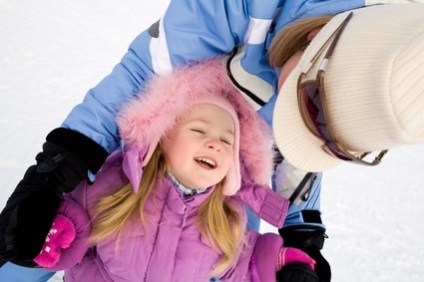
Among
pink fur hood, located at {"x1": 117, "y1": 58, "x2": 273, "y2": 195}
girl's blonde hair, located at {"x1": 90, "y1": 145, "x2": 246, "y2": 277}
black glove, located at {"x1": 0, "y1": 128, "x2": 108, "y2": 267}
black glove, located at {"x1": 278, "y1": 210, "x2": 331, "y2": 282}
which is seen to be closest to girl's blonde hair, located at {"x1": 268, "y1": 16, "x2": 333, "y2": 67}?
pink fur hood, located at {"x1": 117, "y1": 58, "x2": 273, "y2": 195}

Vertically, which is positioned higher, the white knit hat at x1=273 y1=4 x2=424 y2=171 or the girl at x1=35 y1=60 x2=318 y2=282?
the white knit hat at x1=273 y1=4 x2=424 y2=171

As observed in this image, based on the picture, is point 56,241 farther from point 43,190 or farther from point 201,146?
point 201,146

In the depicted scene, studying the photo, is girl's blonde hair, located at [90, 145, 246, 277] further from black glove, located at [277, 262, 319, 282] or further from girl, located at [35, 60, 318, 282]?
black glove, located at [277, 262, 319, 282]

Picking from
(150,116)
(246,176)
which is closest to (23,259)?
(150,116)

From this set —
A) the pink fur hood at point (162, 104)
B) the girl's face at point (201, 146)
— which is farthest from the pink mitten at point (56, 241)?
the girl's face at point (201, 146)

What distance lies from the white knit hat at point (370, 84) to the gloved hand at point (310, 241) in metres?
0.69

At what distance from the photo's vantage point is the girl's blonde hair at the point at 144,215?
51.6 inches

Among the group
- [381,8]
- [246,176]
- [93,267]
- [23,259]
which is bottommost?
[246,176]

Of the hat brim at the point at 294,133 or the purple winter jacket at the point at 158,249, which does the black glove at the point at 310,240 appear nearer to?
the purple winter jacket at the point at 158,249

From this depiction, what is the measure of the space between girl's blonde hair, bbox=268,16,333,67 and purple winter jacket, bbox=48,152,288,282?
51 centimetres

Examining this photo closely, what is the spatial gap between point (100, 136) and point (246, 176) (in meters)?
0.53

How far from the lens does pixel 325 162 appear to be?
1.05 m

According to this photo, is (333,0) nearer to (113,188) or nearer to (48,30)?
(113,188)

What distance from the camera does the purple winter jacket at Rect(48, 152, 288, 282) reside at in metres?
1.31
